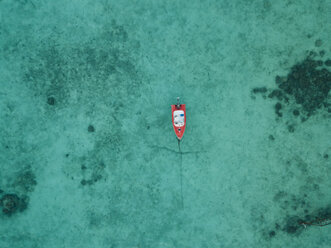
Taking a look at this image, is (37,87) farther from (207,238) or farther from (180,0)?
(207,238)

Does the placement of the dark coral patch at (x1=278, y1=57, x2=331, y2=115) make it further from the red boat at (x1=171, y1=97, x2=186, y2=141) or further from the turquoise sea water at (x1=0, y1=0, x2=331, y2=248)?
the red boat at (x1=171, y1=97, x2=186, y2=141)

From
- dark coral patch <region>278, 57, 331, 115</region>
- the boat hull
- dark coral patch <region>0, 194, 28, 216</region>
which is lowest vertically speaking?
dark coral patch <region>0, 194, 28, 216</region>

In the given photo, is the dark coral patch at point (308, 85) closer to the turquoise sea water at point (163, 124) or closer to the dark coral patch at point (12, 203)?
the turquoise sea water at point (163, 124)

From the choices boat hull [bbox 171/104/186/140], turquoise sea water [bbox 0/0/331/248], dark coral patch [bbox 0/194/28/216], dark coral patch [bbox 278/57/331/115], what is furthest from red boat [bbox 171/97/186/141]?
dark coral patch [bbox 0/194/28/216]

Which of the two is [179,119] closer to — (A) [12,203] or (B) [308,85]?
(B) [308,85]

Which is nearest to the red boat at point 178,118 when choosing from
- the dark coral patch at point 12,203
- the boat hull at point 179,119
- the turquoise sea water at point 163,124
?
the boat hull at point 179,119

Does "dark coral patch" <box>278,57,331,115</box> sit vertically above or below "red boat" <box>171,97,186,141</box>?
above

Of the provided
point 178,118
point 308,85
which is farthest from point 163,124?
point 308,85
